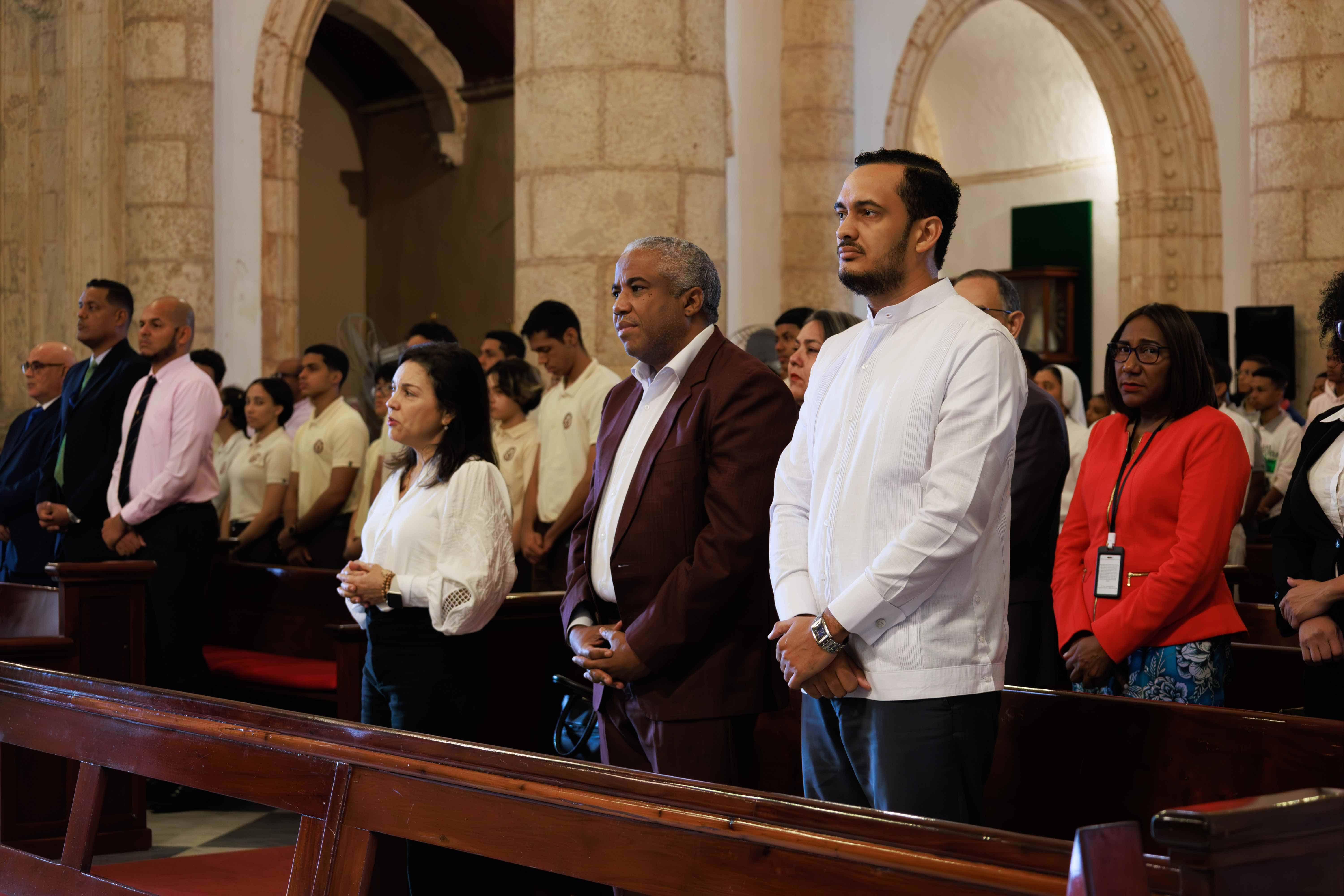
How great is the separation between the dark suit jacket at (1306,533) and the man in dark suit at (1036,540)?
0.49 metres

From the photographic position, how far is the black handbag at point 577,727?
3.38 meters

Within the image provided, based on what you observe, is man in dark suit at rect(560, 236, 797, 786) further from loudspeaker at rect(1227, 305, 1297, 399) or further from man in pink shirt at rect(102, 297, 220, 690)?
loudspeaker at rect(1227, 305, 1297, 399)

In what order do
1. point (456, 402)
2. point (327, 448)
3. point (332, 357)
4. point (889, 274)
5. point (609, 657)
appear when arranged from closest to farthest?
1. point (889, 274)
2. point (609, 657)
3. point (456, 402)
4. point (327, 448)
5. point (332, 357)

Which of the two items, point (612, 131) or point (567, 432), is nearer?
point (612, 131)

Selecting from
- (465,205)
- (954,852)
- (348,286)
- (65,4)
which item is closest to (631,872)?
(954,852)

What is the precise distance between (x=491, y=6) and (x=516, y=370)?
8.00 m

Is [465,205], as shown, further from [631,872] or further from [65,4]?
[631,872]

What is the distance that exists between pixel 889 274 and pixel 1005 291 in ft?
4.87

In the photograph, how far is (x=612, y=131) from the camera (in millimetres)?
4926

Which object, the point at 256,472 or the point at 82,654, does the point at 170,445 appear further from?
the point at 256,472

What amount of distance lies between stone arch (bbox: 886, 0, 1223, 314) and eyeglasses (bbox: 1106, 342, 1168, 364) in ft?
32.8

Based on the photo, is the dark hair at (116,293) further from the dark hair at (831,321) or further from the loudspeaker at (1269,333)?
the loudspeaker at (1269,333)

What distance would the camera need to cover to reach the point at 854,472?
7.24 ft

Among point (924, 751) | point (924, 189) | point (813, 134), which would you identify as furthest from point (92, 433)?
point (813, 134)
